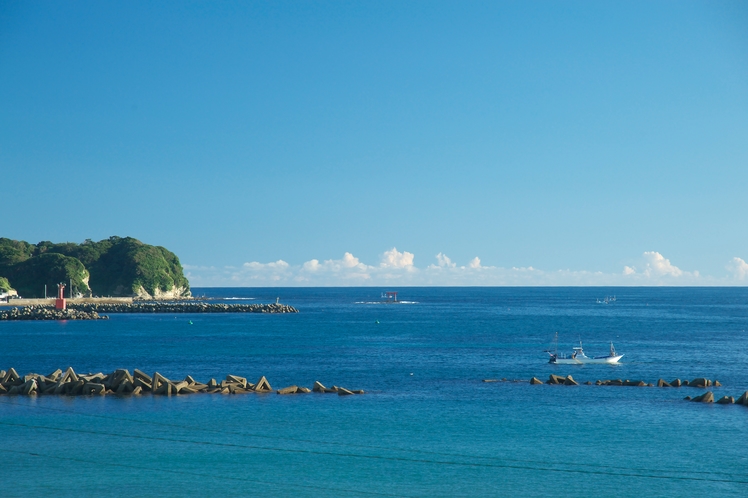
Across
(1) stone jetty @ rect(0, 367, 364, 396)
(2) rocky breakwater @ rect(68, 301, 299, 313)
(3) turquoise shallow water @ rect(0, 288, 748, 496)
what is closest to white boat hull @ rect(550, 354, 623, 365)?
(3) turquoise shallow water @ rect(0, 288, 748, 496)

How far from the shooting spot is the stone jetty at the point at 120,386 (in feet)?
143

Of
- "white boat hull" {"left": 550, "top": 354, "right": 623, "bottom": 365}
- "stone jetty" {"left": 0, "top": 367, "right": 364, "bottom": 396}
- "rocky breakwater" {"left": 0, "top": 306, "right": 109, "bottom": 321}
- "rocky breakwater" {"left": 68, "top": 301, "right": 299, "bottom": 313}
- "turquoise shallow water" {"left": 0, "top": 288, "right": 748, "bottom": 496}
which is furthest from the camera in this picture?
"rocky breakwater" {"left": 68, "top": 301, "right": 299, "bottom": 313}

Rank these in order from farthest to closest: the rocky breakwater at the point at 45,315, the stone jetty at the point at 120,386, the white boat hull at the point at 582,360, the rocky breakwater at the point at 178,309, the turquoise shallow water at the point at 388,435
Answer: the rocky breakwater at the point at 178,309 → the rocky breakwater at the point at 45,315 → the white boat hull at the point at 582,360 → the stone jetty at the point at 120,386 → the turquoise shallow water at the point at 388,435

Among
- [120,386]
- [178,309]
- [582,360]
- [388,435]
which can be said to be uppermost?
[120,386]

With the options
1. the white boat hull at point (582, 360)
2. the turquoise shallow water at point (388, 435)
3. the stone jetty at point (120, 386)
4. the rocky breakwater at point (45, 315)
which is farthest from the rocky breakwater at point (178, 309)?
the stone jetty at point (120, 386)

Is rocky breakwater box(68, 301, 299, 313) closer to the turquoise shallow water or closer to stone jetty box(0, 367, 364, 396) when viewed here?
the turquoise shallow water

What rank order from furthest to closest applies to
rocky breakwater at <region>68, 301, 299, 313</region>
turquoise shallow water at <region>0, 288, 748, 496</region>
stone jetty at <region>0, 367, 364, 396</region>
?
rocky breakwater at <region>68, 301, 299, 313</region>, stone jetty at <region>0, 367, 364, 396</region>, turquoise shallow water at <region>0, 288, 748, 496</region>

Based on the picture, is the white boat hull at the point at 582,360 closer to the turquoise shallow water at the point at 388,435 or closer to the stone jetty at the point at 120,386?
the turquoise shallow water at the point at 388,435

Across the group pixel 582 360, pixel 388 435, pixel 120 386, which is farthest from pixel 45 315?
pixel 388 435

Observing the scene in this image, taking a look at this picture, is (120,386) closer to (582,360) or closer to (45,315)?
(582,360)

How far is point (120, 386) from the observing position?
43875 mm

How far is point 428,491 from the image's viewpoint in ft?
82.3

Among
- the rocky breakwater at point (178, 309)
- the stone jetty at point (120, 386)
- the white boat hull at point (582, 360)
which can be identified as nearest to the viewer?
the stone jetty at point (120, 386)

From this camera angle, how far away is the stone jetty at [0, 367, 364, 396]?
43719 mm
